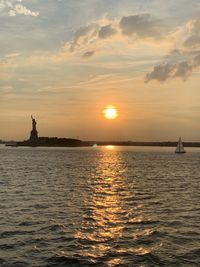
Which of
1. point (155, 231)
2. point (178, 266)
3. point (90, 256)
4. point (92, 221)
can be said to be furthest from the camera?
point (92, 221)

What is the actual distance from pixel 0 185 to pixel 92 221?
28243mm

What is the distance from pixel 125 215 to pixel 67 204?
742cm

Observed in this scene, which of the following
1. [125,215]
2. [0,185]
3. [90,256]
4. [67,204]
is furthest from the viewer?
[0,185]

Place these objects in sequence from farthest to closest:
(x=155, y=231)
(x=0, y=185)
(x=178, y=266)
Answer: (x=0, y=185) → (x=155, y=231) → (x=178, y=266)

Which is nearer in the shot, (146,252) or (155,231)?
(146,252)

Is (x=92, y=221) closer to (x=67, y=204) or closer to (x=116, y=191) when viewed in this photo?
(x=67, y=204)

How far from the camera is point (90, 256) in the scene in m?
21.0

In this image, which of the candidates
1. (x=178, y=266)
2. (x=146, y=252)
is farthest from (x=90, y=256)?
(x=178, y=266)

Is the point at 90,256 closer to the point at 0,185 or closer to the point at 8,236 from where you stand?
the point at 8,236

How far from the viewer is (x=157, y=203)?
4009cm

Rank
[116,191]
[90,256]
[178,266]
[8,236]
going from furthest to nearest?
[116,191]
[8,236]
[90,256]
[178,266]

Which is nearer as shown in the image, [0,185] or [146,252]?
[146,252]

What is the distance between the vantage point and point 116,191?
169ft

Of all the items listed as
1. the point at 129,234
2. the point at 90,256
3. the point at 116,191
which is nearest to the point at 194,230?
the point at 129,234
